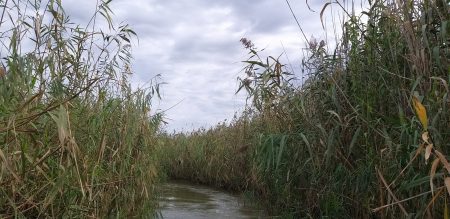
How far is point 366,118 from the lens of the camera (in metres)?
3.25

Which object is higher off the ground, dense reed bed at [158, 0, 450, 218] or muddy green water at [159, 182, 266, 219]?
dense reed bed at [158, 0, 450, 218]

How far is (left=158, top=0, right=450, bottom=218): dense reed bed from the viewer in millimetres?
2629

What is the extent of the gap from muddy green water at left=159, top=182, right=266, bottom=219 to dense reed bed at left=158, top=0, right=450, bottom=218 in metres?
1.62

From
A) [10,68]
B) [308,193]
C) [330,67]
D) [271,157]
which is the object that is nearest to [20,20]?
[10,68]

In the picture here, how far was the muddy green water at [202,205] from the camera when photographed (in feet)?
20.6

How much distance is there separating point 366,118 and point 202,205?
4.36m

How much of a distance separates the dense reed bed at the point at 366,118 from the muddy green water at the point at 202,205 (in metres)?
1.62

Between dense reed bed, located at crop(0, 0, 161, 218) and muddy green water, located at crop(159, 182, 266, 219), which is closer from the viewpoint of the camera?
dense reed bed, located at crop(0, 0, 161, 218)

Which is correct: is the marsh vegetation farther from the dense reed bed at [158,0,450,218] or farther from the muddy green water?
the muddy green water

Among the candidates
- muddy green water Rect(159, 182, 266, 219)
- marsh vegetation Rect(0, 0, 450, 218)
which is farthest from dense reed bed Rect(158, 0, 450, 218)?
muddy green water Rect(159, 182, 266, 219)

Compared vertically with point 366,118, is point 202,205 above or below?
below

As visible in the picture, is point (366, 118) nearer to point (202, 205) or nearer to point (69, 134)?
point (69, 134)

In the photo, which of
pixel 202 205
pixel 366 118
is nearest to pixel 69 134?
pixel 366 118

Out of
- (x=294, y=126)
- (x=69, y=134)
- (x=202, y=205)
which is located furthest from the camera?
(x=202, y=205)
